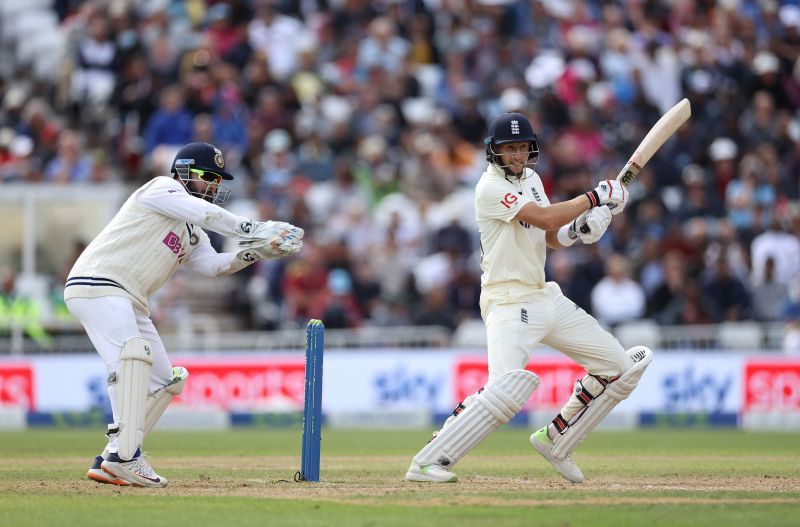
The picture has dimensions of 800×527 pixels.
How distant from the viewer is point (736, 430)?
674 inches

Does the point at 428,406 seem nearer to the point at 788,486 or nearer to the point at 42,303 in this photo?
the point at 42,303

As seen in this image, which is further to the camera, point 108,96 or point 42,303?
point 108,96

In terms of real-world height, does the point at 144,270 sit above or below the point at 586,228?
below

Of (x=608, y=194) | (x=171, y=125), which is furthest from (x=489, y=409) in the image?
(x=171, y=125)

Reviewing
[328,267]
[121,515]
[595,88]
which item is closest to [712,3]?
[595,88]

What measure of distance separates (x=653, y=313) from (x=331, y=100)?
6312 mm

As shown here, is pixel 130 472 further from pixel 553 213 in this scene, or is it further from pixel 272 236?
pixel 553 213

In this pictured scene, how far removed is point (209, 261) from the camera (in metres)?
9.34

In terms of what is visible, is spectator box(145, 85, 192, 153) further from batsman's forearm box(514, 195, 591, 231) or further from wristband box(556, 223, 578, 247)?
batsman's forearm box(514, 195, 591, 231)

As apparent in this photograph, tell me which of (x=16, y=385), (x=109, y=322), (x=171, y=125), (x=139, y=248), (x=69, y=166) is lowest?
(x=16, y=385)

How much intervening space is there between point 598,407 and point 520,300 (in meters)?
0.93

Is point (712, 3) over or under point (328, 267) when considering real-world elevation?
over

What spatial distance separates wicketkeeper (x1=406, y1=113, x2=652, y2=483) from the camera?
881cm

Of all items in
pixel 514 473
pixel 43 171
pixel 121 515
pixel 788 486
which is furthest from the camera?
pixel 43 171
